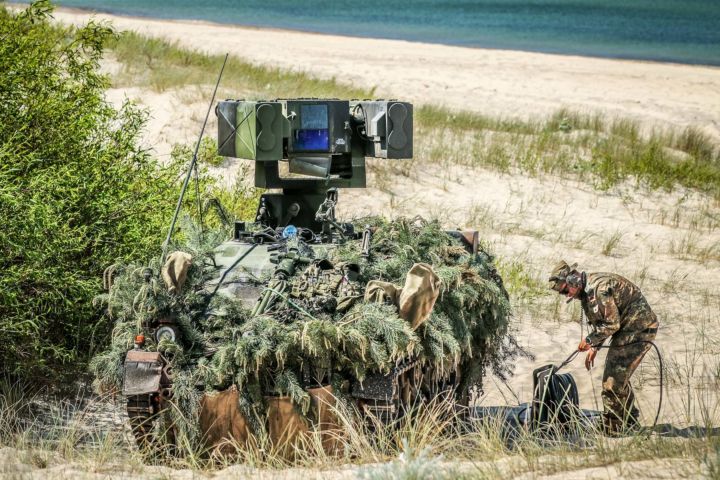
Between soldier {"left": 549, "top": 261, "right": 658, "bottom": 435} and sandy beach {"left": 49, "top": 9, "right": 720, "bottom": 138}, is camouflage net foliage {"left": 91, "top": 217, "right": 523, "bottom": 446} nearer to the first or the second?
soldier {"left": 549, "top": 261, "right": 658, "bottom": 435}

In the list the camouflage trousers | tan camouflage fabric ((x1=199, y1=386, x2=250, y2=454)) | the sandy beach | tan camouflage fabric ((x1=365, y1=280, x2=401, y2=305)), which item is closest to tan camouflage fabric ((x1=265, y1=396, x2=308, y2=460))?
tan camouflage fabric ((x1=199, y1=386, x2=250, y2=454))

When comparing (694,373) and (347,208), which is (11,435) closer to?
(694,373)

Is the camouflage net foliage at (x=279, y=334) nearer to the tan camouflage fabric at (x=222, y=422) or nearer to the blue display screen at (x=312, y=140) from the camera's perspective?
the tan camouflage fabric at (x=222, y=422)

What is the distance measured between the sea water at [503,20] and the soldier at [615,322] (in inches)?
1225

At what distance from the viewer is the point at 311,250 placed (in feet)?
23.2

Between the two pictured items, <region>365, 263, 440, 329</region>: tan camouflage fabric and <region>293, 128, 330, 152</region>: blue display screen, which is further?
<region>293, 128, 330, 152</region>: blue display screen

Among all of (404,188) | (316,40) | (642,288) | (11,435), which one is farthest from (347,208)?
(316,40)

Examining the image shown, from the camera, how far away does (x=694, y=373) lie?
30.9 feet

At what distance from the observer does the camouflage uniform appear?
26.3 ft

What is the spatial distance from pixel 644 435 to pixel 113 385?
3327mm

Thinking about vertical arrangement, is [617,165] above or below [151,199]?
below

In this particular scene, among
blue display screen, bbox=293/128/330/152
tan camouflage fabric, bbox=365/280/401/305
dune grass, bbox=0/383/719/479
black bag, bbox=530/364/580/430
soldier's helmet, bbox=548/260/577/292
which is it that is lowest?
black bag, bbox=530/364/580/430

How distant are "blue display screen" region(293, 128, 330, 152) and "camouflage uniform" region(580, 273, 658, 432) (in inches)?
89.8

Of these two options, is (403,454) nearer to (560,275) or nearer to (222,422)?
(222,422)
